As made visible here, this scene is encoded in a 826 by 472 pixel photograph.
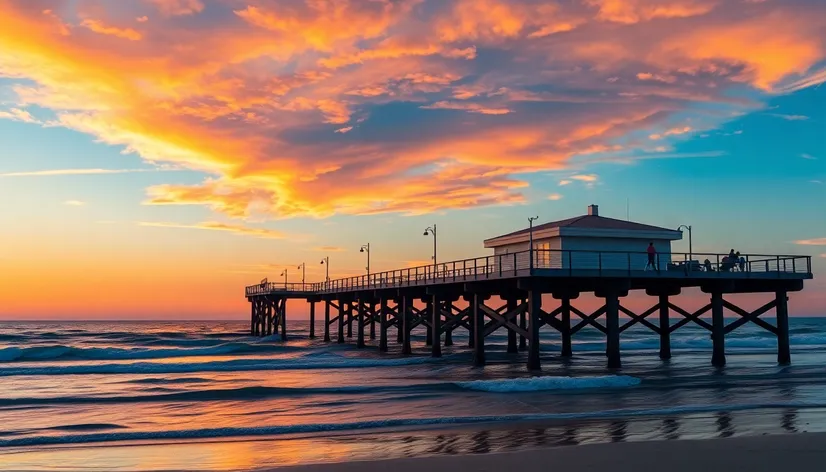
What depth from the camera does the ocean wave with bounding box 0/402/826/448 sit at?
1515 cm

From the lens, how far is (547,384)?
22844 mm

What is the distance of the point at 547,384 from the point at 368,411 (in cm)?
674

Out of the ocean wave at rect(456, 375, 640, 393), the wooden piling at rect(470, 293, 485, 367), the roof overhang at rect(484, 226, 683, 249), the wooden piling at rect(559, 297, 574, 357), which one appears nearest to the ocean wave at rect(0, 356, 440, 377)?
the wooden piling at rect(470, 293, 485, 367)

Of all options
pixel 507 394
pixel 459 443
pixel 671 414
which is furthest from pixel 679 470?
pixel 507 394

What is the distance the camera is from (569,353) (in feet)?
128

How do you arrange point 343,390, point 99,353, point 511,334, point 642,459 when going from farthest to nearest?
point 99,353, point 511,334, point 343,390, point 642,459

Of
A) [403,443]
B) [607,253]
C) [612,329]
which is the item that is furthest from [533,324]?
[403,443]

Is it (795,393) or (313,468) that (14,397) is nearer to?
(313,468)

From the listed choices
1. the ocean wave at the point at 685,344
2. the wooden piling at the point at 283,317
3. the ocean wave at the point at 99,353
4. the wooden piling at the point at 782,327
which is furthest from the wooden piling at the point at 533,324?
the wooden piling at the point at 283,317

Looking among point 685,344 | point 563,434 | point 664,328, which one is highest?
point 664,328

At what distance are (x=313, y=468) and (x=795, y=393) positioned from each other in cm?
1493

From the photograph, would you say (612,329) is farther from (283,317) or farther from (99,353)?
(283,317)

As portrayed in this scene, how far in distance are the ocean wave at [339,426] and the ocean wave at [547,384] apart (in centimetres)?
514

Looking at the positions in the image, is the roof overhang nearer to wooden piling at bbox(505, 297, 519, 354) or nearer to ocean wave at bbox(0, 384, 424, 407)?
wooden piling at bbox(505, 297, 519, 354)
